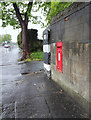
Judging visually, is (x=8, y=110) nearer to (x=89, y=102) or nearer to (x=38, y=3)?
(x=89, y=102)

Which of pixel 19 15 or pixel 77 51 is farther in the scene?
pixel 19 15

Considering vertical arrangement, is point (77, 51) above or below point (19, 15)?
below

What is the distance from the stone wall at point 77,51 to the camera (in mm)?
2247

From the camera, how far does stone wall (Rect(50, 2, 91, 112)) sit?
7.37 ft

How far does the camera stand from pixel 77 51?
8.48 feet

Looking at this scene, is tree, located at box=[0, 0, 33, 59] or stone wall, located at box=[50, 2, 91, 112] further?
tree, located at box=[0, 0, 33, 59]

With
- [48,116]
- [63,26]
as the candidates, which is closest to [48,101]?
[48,116]

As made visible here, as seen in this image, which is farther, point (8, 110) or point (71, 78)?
point (71, 78)

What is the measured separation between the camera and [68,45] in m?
3.02

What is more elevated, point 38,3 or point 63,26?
point 38,3

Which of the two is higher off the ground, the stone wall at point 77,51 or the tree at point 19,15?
the tree at point 19,15

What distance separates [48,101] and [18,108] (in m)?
0.77

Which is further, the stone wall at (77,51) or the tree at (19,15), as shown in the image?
the tree at (19,15)

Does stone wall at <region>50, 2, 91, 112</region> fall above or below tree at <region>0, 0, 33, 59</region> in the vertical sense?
below
